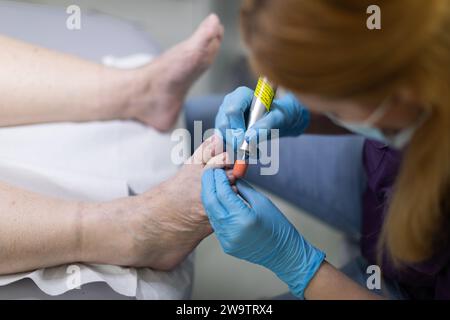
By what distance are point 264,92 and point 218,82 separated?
37 centimetres

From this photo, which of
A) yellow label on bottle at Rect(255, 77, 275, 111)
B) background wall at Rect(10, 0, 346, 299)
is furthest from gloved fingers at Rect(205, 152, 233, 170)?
background wall at Rect(10, 0, 346, 299)

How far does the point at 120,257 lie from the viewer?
0.83 metres

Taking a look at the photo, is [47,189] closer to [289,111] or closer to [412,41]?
[289,111]

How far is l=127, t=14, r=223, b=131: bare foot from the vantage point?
0.98m

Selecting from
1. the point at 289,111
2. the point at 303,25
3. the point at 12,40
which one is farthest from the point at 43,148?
the point at 303,25

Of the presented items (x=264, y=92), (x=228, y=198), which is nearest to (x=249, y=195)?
(x=228, y=198)

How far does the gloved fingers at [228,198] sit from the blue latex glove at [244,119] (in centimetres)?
8

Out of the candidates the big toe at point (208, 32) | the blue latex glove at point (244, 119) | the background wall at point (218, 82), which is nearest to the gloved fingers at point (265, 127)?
the blue latex glove at point (244, 119)

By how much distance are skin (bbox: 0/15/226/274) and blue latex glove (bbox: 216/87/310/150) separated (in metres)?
0.04

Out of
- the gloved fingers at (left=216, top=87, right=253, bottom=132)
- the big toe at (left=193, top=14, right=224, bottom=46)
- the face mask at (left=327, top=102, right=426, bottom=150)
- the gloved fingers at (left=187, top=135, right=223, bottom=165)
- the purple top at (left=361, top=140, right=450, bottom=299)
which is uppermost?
the big toe at (left=193, top=14, right=224, bottom=46)

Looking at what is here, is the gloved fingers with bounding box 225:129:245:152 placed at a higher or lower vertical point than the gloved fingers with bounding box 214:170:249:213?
higher

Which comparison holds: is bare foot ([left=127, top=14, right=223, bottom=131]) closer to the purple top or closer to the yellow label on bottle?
the yellow label on bottle

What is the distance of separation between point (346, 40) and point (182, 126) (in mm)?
606

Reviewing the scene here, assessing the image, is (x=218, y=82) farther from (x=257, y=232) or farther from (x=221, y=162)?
(x=257, y=232)
